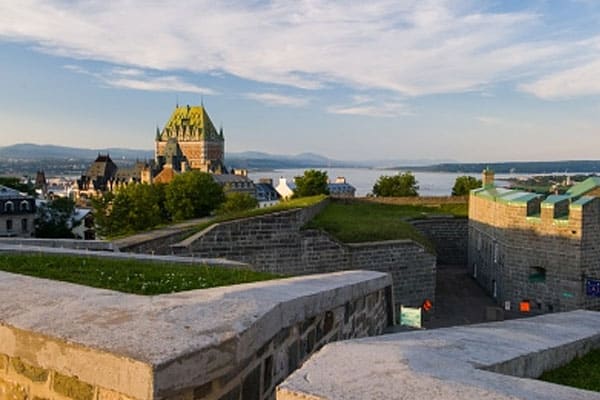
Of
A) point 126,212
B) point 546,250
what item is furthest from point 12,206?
point 546,250

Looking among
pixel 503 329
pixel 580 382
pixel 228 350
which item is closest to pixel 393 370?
pixel 228 350

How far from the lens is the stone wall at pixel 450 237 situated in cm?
2928

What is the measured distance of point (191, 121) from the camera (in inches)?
5935

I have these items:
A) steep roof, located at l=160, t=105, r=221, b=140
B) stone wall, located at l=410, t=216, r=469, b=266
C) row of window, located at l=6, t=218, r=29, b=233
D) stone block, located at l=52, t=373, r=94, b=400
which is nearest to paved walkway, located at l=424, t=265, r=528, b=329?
stone wall, located at l=410, t=216, r=469, b=266

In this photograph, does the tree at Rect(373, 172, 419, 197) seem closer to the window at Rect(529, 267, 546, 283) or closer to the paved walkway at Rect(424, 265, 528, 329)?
the paved walkway at Rect(424, 265, 528, 329)

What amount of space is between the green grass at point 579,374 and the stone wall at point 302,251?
33.7ft

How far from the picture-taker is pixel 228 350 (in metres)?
3.11

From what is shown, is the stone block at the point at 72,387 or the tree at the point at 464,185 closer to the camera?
the stone block at the point at 72,387

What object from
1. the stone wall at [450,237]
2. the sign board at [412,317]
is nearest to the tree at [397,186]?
the stone wall at [450,237]

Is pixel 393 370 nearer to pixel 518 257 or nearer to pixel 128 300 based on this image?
pixel 128 300

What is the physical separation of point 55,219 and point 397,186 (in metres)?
26.8

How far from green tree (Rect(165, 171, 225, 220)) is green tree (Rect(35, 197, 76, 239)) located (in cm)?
963

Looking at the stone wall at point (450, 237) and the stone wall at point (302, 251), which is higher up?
the stone wall at point (302, 251)

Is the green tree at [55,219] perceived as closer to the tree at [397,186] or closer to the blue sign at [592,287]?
the tree at [397,186]
